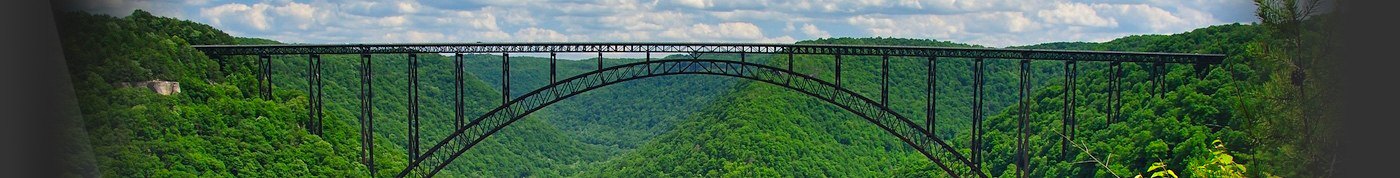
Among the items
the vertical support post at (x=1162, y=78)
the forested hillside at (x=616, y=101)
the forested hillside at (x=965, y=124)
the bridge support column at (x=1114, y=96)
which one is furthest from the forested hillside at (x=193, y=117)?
the forested hillside at (x=616, y=101)

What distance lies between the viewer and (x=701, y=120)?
96.3 metres

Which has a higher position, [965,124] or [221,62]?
[221,62]

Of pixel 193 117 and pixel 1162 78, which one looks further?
pixel 1162 78

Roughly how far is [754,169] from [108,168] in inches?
1694

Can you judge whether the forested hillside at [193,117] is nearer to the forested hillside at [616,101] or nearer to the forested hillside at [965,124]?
the forested hillside at [965,124]

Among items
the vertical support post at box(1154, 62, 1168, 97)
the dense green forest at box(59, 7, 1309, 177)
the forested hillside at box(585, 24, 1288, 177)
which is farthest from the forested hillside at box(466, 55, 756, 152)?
the vertical support post at box(1154, 62, 1168, 97)

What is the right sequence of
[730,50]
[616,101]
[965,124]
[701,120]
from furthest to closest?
[616,101] < [701,120] < [965,124] < [730,50]

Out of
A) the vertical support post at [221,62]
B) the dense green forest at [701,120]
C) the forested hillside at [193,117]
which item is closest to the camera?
the dense green forest at [701,120]

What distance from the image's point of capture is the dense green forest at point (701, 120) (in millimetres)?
34562

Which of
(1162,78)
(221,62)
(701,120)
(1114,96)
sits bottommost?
(701,120)

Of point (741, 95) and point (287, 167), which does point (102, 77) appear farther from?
point (741, 95)

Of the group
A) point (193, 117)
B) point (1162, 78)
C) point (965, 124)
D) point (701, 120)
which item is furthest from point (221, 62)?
point (965, 124)

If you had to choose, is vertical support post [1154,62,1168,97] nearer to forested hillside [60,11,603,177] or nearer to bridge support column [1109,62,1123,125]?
bridge support column [1109,62,1123,125]

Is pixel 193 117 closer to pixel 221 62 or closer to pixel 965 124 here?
pixel 221 62
